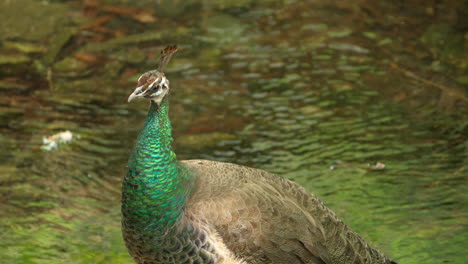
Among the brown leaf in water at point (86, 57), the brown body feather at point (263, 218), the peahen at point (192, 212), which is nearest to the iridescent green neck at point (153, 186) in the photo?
the peahen at point (192, 212)

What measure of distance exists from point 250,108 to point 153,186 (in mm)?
3621

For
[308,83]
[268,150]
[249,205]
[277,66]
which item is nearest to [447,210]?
[268,150]

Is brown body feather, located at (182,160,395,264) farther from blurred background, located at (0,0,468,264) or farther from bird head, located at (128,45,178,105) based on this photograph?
blurred background, located at (0,0,468,264)

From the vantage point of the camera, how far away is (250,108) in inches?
297

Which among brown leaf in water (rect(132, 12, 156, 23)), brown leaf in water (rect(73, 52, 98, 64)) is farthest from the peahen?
brown leaf in water (rect(132, 12, 156, 23))

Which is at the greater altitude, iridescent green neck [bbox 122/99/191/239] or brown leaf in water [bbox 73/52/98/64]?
iridescent green neck [bbox 122/99/191/239]

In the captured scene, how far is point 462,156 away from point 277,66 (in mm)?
2754

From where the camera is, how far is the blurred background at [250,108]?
5676 mm

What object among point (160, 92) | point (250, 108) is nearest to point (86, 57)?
point (250, 108)

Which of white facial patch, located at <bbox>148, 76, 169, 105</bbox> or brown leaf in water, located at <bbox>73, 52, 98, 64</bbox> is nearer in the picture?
white facial patch, located at <bbox>148, 76, 169, 105</bbox>

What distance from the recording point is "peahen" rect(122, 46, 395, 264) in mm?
4012

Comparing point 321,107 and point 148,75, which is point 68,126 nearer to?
point 321,107

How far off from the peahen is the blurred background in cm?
129

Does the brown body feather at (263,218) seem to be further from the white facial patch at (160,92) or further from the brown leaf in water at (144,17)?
the brown leaf in water at (144,17)
